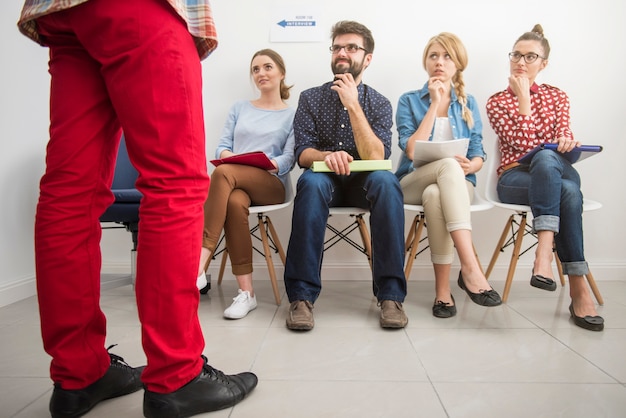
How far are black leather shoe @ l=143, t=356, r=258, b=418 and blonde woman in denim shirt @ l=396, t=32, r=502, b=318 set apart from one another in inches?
35.3

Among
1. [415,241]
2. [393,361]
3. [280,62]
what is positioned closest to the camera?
[393,361]

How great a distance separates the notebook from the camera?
1569 millimetres

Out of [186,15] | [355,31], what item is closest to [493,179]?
[355,31]

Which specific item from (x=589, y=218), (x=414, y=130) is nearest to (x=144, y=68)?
(x=414, y=130)

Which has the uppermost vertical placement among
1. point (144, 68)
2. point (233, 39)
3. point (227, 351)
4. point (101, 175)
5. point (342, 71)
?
point (233, 39)

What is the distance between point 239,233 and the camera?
162 cm

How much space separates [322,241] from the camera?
145cm

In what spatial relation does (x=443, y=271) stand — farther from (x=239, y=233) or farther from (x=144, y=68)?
(x=144, y=68)

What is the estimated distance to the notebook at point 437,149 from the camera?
1569 millimetres

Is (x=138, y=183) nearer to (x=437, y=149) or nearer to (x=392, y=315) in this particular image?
(x=392, y=315)

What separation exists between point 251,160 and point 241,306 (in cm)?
58

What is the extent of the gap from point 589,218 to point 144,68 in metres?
2.38

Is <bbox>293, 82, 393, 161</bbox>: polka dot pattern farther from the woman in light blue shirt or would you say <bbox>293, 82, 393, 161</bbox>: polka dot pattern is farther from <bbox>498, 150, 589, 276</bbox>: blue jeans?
<bbox>498, 150, 589, 276</bbox>: blue jeans

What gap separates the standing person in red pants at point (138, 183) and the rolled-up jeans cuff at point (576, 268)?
4.09 feet
